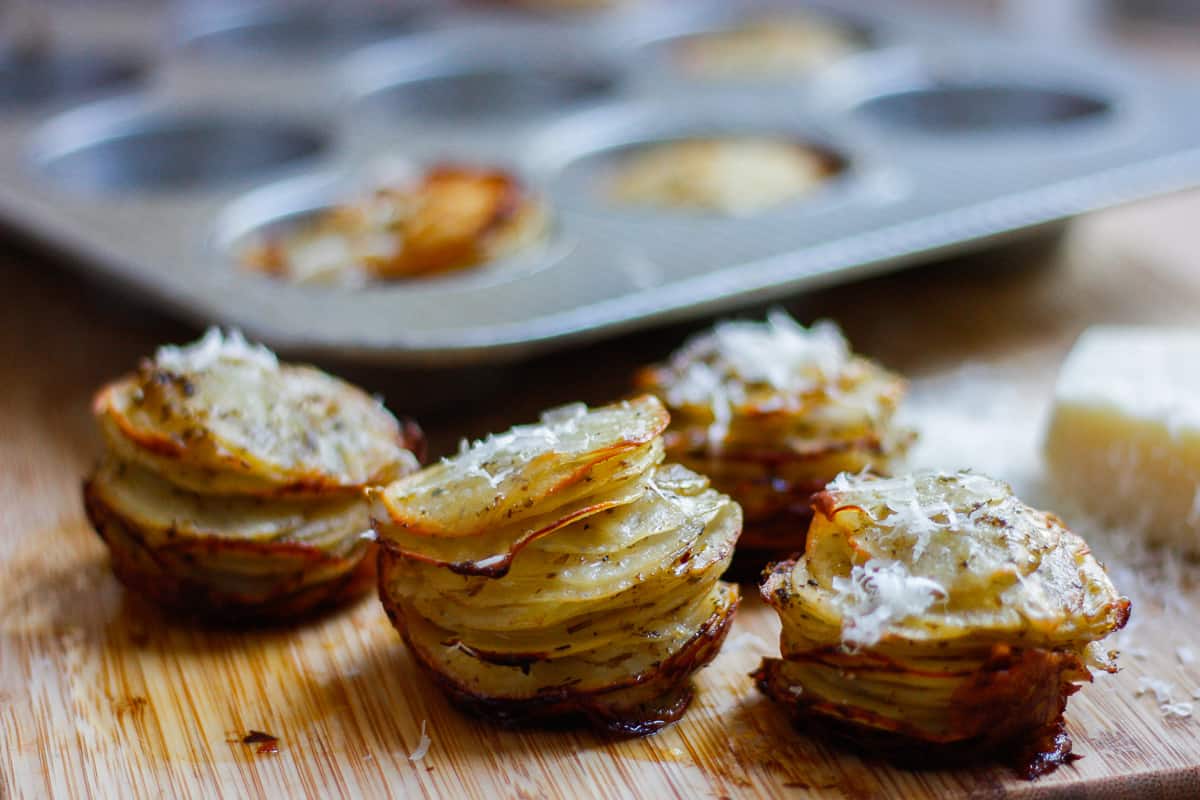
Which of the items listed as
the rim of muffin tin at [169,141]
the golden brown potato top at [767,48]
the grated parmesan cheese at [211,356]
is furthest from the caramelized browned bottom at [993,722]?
the golden brown potato top at [767,48]

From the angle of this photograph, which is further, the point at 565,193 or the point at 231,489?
the point at 565,193

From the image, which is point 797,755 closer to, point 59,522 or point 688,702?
point 688,702

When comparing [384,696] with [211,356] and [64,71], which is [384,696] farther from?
[64,71]

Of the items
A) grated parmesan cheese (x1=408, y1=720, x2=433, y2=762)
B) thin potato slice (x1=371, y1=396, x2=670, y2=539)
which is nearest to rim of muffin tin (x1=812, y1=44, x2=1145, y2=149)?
thin potato slice (x1=371, y1=396, x2=670, y2=539)

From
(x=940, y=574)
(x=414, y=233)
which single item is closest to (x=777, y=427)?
(x=940, y=574)

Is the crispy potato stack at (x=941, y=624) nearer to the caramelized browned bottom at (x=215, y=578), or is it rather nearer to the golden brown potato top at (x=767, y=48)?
the caramelized browned bottom at (x=215, y=578)

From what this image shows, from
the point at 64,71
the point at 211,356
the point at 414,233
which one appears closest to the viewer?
the point at 211,356

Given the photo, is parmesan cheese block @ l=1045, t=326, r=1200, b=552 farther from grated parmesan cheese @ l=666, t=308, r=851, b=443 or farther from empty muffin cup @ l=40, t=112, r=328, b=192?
empty muffin cup @ l=40, t=112, r=328, b=192
